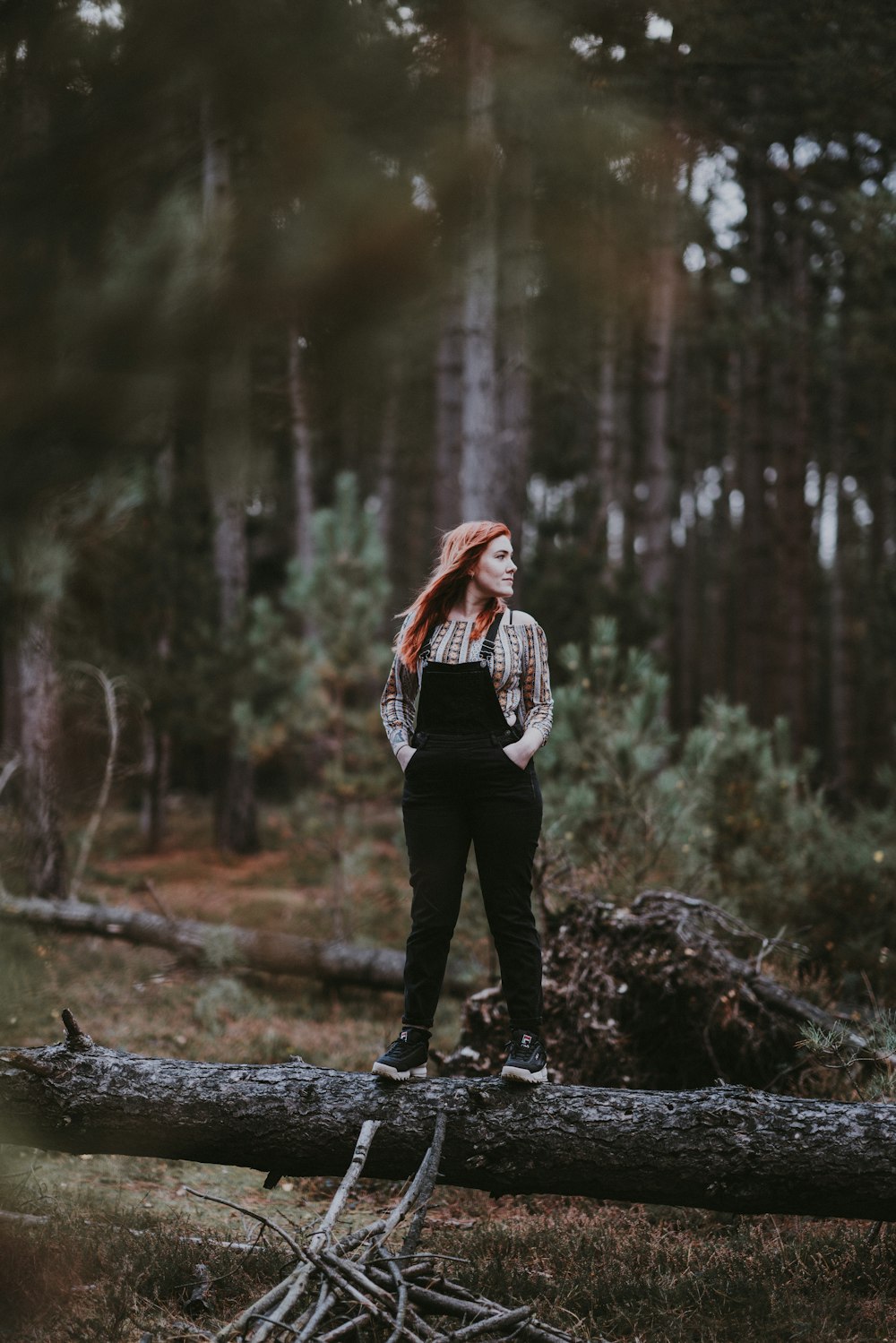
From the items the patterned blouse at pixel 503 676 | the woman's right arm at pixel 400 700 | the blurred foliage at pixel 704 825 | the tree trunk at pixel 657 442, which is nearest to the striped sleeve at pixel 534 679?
the patterned blouse at pixel 503 676

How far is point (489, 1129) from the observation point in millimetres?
3545

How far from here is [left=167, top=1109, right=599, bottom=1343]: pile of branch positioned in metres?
2.74

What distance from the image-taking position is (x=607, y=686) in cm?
735

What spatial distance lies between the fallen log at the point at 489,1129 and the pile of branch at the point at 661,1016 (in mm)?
1422

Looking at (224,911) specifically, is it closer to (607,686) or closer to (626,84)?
(607,686)

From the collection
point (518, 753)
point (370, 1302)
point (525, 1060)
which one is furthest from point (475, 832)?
point (370, 1302)

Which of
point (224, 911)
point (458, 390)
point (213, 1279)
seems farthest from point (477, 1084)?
point (458, 390)

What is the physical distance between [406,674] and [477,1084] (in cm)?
153

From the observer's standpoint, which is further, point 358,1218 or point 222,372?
point 358,1218

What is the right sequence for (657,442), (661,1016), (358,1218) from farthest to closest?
(657,442), (661,1016), (358,1218)

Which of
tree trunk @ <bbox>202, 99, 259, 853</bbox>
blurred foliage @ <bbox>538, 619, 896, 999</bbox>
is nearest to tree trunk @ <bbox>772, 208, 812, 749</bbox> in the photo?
blurred foliage @ <bbox>538, 619, 896, 999</bbox>

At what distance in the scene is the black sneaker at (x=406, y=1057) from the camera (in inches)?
144

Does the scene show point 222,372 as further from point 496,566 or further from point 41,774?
point 41,774

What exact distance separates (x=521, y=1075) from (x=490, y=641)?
60.8 inches
